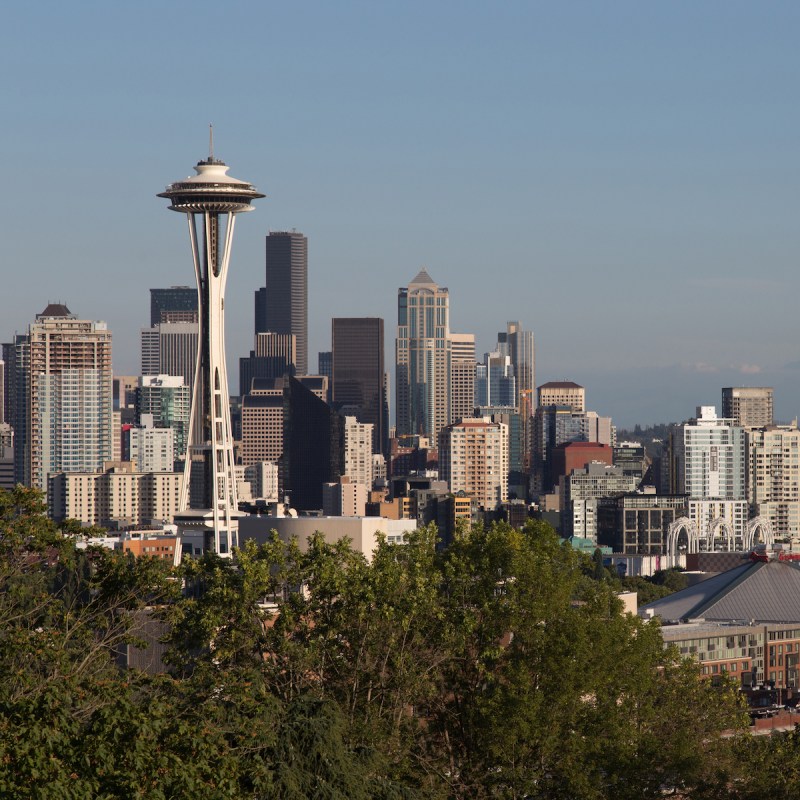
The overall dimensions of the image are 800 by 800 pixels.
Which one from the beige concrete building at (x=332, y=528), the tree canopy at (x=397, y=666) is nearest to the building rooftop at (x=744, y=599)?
the beige concrete building at (x=332, y=528)

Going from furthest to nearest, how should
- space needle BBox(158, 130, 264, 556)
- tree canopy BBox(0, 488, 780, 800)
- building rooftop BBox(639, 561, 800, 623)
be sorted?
space needle BBox(158, 130, 264, 556)
building rooftop BBox(639, 561, 800, 623)
tree canopy BBox(0, 488, 780, 800)

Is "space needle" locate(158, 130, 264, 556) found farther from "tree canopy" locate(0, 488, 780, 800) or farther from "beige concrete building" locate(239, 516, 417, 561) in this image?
"tree canopy" locate(0, 488, 780, 800)

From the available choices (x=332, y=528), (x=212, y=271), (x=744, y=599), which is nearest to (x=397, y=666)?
(x=332, y=528)

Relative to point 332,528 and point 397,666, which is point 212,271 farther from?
point 397,666

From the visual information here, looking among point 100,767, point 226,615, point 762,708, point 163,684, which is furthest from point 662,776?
point 762,708

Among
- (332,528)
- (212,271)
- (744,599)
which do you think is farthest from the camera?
(212,271)

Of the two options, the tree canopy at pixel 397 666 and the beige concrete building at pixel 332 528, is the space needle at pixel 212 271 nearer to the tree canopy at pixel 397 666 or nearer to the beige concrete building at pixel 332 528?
the beige concrete building at pixel 332 528

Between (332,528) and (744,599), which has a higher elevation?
(332,528)

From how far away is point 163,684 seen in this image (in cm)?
3303

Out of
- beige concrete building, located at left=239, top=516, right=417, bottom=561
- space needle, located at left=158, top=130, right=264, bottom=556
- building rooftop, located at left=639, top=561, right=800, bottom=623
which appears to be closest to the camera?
beige concrete building, located at left=239, top=516, right=417, bottom=561

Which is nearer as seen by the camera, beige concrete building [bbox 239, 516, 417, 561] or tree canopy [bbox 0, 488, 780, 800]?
tree canopy [bbox 0, 488, 780, 800]

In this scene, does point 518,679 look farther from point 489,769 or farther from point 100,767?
point 100,767

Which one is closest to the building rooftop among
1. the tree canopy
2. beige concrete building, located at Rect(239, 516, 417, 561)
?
beige concrete building, located at Rect(239, 516, 417, 561)

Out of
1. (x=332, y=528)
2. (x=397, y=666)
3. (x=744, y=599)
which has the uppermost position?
(x=397, y=666)
